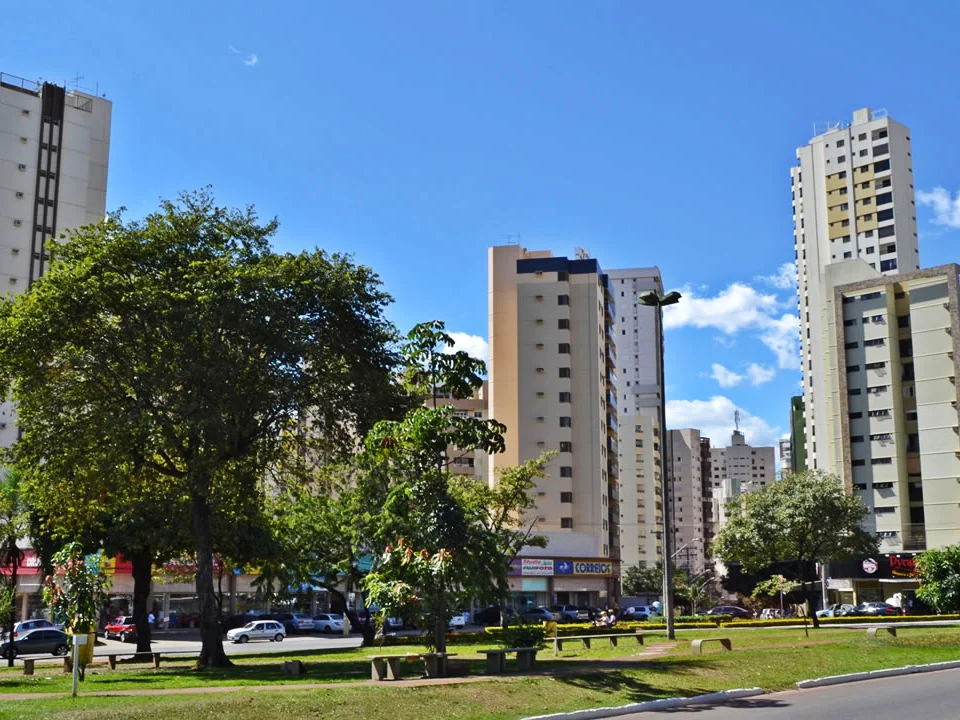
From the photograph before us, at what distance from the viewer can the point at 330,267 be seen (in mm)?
31484

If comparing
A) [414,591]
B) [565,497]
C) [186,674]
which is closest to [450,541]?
[414,591]

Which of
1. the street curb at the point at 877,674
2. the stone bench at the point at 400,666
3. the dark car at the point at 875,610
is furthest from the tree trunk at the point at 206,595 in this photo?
the dark car at the point at 875,610

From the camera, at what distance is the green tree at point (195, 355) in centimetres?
2869

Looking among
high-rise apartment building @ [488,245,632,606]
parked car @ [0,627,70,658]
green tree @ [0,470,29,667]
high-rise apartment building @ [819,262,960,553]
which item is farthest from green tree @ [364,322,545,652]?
high-rise apartment building @ [819,262,960,553]

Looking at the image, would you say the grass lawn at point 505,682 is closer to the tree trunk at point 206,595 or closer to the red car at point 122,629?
the tree trunk at point 206,595

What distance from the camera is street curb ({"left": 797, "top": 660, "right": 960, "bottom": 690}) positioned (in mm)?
22562

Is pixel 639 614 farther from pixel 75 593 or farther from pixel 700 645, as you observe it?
pixel 75 593

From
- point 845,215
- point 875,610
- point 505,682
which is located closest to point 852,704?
point 505,682

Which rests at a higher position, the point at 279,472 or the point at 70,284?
the point at 70,284

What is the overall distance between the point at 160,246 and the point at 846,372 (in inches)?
2940

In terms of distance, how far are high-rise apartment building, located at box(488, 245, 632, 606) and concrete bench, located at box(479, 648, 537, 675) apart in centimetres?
6759

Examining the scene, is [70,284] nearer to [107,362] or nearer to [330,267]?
[107,362]

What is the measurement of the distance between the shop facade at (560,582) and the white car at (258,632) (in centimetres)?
2576

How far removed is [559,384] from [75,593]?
74243mm
